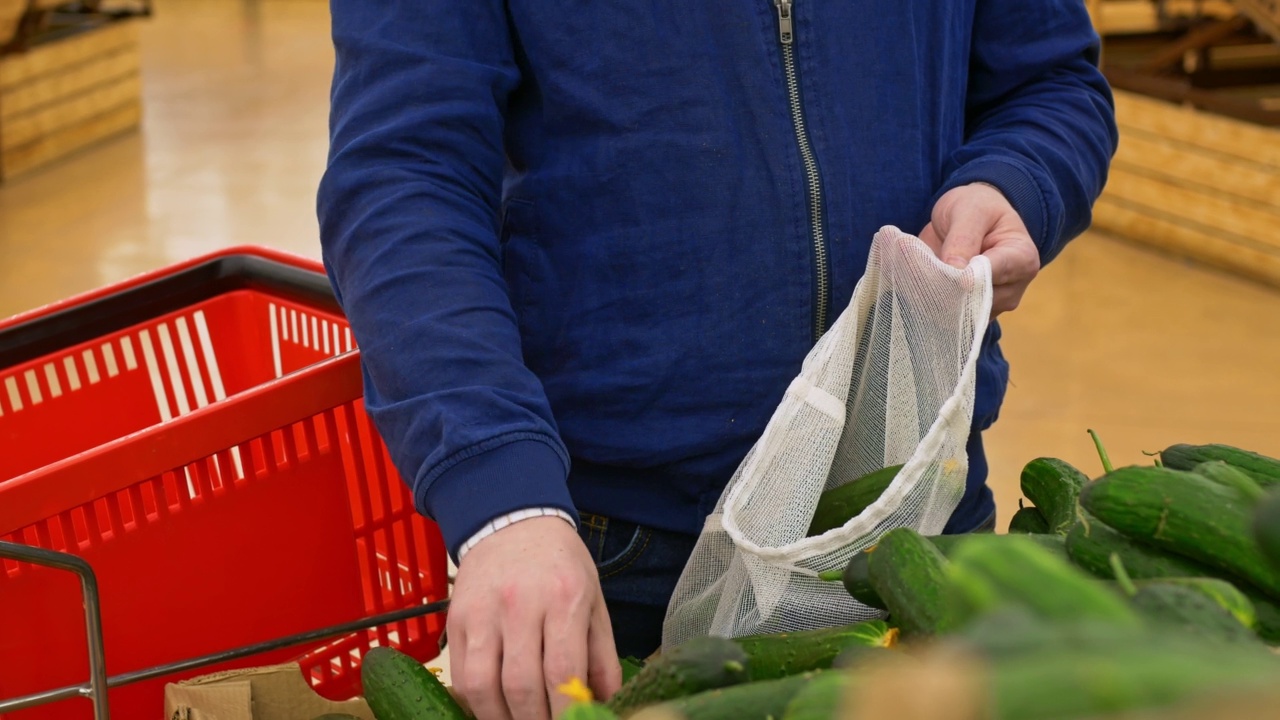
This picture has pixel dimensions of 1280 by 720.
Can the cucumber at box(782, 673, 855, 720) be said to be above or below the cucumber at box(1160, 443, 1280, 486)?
above

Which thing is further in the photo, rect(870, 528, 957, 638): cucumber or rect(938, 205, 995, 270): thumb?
rect(938, 205, 995, 270): thumb

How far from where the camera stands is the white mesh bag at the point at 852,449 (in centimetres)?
105

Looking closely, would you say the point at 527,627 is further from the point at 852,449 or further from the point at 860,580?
the point at 852,449

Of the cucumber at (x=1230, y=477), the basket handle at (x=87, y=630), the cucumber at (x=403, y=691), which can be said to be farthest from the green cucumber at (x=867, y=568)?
the basket handle at (x=87, y=630)

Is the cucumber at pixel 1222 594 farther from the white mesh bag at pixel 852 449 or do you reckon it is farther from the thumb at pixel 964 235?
the thumb at pixel 964 235

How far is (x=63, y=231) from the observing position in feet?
15.3

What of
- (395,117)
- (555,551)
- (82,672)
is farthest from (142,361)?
(555,551)

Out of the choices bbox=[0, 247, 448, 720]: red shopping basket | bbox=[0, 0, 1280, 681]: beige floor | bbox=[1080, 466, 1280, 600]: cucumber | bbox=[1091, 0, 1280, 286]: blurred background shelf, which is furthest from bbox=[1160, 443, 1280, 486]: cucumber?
bbox=[1091, 0, 1280, 286]: blurred background shelf

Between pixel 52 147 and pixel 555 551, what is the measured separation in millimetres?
5088

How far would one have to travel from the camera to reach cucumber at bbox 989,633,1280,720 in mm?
458

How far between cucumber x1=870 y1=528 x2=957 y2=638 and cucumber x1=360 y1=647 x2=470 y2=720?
37 cm

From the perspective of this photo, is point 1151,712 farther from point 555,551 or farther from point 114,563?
point 114,563

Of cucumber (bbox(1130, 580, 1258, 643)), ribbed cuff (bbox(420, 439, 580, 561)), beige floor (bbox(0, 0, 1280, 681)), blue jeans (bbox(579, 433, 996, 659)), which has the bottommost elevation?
beige floor (bbox(0, 0, 1280, 681))

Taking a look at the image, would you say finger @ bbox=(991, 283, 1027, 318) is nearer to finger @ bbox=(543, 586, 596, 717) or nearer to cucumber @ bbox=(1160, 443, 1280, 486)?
cucumber @ bbox=(1160, 443, 1280, 486)
